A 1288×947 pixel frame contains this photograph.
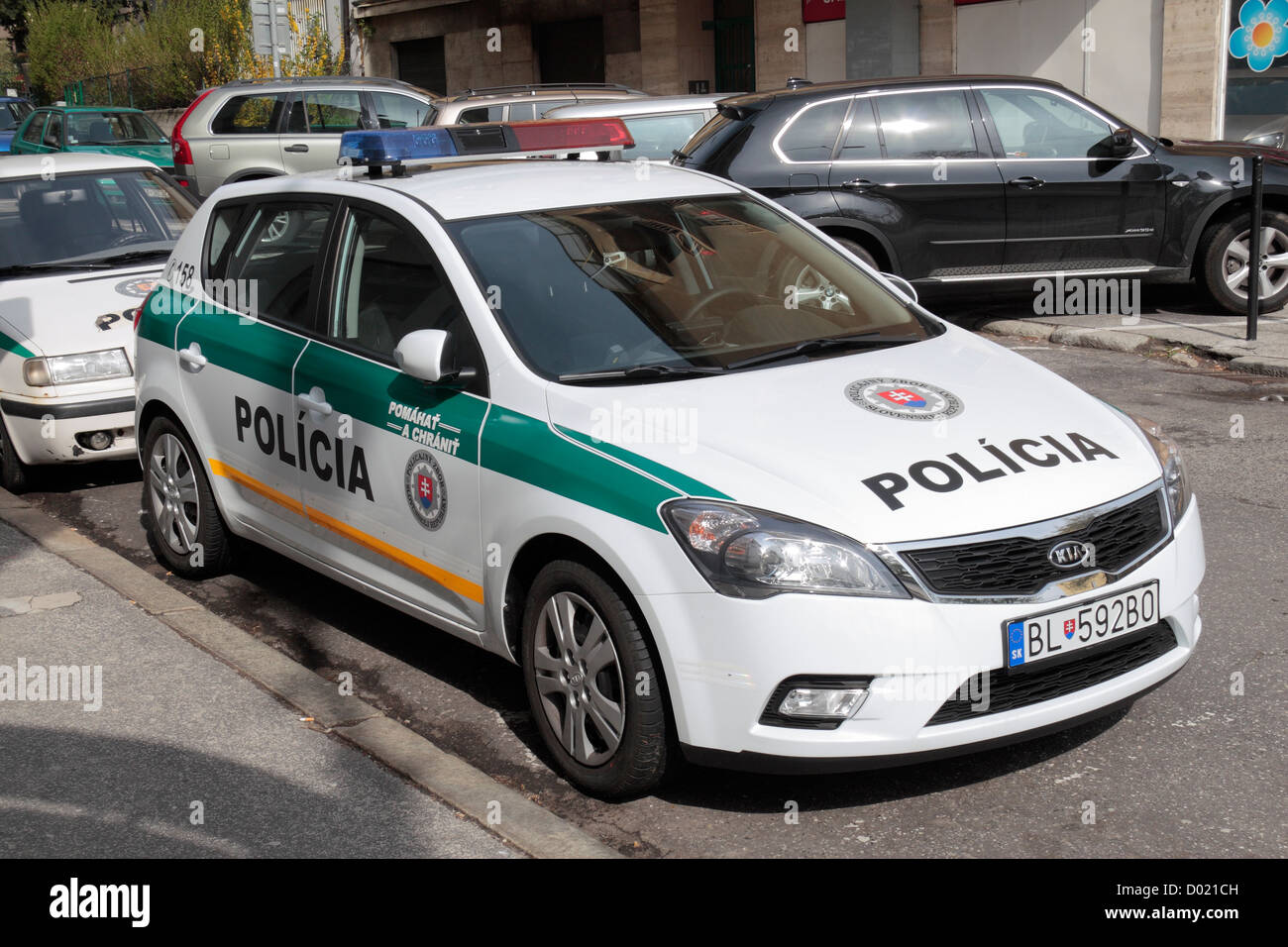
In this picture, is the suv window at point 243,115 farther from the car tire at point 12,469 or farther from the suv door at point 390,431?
the suv door at point 390,431

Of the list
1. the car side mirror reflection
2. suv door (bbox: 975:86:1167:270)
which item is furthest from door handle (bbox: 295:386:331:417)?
suv door (bbox: 975:86:1167:270)

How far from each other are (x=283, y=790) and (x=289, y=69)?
88.0ft

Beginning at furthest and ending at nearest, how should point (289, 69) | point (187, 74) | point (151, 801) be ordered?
point (187, 74) < point (289, 69) < point (151, 801)

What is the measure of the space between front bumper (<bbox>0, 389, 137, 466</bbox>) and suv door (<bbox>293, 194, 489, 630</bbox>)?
111 inches

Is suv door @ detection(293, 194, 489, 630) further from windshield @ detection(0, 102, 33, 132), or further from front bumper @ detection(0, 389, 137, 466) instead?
windshield @ detection(0, 102, 33, 132)

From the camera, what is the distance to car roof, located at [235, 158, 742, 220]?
4.81 metres

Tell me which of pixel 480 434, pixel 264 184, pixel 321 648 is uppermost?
pixel 264 184

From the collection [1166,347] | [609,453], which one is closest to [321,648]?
[609,453]

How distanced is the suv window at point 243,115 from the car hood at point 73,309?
919cm

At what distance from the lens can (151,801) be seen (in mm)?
3916

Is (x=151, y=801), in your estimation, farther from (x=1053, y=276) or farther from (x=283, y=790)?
(x=1053, y=276)

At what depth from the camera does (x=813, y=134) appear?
10234mm

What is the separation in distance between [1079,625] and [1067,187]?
23.9 ft
